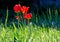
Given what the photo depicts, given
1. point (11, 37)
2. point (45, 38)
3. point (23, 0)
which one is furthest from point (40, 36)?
point (23, 0)

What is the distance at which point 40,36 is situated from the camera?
12.2 ft

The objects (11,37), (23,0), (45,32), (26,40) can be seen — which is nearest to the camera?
(26,40)

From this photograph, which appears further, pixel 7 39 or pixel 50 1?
pixel 50 1

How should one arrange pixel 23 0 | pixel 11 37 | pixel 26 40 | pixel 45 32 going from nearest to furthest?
1. pixel 26 40
2. pixel 11 37
3. pixel 45 32
4. pixel 23 0

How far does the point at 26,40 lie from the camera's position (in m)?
3.46

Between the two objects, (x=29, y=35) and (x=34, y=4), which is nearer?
(x=29, y=35)

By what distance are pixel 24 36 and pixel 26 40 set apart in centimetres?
12

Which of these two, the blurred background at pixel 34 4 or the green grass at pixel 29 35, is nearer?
the green grass at pixel 29 35

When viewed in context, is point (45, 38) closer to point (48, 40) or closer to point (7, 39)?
point (48, 40)

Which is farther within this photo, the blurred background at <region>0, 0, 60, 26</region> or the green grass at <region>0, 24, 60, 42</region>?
the blurred background at <region>0, 0, 60, 26</region>

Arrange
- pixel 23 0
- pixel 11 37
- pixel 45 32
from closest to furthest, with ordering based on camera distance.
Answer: pixel 11 37 < pixel 45 32 < pixel 23 0

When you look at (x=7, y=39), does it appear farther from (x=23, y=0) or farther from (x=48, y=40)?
(x=23, y=0)

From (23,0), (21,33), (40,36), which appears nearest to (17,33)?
(21,33)

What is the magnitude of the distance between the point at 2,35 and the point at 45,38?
1.92ft
